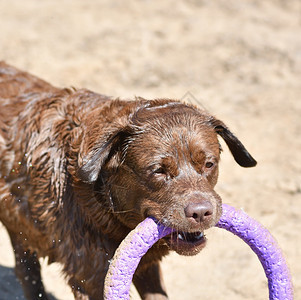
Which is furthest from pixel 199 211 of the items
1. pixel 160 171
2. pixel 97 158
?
pixel 97 158

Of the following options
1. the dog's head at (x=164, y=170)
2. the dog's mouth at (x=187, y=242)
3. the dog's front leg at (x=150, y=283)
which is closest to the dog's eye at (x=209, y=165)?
the dog's head at (x=164, y=170)

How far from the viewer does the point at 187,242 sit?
14.1 ft

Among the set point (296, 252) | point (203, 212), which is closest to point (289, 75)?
point (296, 252)

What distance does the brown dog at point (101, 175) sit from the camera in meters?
4.30

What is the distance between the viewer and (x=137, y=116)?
Result: 15.1ft

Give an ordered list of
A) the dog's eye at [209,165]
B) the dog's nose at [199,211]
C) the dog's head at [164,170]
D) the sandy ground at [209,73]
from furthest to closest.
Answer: the sandy ground at [209,73]
the dog's eye at [209,165]
the dog's head at [164,170]
the dog's nose at [199,211]

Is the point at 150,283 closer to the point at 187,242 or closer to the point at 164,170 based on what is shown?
the point at 187,242

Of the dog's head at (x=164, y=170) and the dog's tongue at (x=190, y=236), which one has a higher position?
the dog's head at (x=164, y=170)

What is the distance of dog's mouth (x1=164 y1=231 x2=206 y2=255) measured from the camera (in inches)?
168

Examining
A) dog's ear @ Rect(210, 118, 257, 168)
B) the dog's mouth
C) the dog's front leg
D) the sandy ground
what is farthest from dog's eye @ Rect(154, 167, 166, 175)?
the sandy ground

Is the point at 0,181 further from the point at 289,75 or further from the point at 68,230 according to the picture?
the point at 289,75

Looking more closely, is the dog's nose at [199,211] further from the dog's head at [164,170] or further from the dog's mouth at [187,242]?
the dog's mouth at [187,242]

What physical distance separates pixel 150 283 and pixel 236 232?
0.88 meters

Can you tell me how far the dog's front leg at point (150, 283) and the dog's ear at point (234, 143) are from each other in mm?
1013
